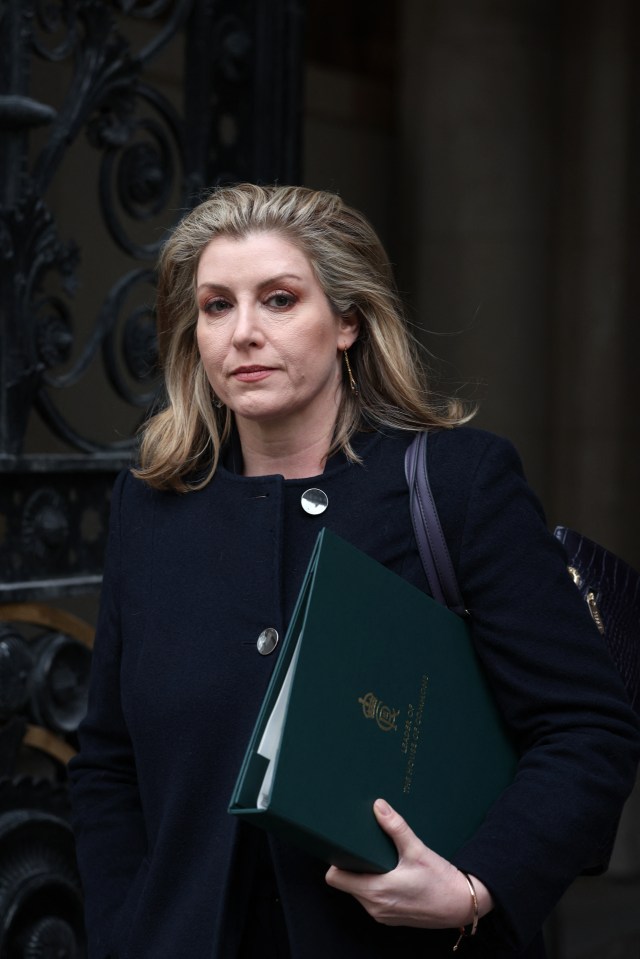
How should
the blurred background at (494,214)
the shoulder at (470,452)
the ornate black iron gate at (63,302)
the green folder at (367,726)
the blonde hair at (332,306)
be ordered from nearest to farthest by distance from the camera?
the green folder at (367,726) < the shoulder at (470,452) < the blonde hair at (332,306) < the ornate black iron gate at (63,302) < the blurred background at (494,214)

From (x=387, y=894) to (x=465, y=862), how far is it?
0.15 meters

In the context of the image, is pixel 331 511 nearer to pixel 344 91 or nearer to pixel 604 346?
pixel 604 346

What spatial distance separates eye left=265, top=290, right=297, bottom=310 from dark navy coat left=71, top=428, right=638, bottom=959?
0.87ft

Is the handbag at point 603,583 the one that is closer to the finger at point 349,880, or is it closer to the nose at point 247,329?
the nose at point 247,329

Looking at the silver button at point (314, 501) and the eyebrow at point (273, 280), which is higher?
the eyebrow at point (273, 280)

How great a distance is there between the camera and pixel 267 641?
234cm

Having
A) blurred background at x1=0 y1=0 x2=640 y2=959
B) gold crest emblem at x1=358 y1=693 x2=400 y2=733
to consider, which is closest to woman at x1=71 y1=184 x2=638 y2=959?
gold crest emblem at x1=358 y1=693 x2=400 y2=733

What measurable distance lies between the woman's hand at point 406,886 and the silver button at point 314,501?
54 centimetres

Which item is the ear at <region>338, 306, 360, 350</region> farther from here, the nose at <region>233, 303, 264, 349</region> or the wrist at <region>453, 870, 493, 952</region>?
the wrist at <region>453, 870, 493, 952</region>

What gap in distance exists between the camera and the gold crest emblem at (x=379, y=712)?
211 cm

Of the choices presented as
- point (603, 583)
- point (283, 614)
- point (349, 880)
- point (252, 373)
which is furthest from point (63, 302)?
point (349, 880)

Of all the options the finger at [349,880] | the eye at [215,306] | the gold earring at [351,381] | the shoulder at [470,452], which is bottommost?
the finger at [349,880]

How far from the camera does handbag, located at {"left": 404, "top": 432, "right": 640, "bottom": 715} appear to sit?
94.3 inches

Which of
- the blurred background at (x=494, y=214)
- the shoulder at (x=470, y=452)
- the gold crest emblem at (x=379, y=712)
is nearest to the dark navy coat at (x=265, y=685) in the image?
the shoulder at (x=470, y=452)
